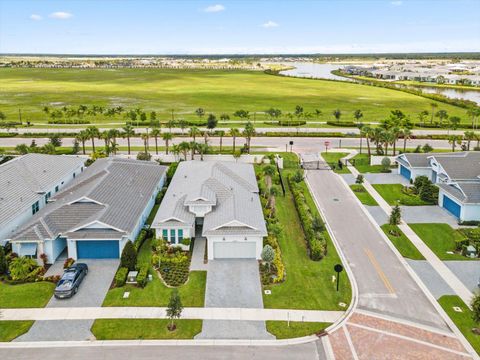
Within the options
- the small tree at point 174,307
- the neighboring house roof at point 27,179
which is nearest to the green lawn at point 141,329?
the small tree at point 174,307

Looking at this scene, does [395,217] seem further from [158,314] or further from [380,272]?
[158,314]

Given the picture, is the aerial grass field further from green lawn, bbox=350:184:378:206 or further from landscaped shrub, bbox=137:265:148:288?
landscaped shrub, bbox=137:265:148:288

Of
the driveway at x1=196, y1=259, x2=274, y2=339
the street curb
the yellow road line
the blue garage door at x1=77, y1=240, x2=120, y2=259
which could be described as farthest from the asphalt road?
the blue garage door at x1=77, y1=240, x2=120, y2=259

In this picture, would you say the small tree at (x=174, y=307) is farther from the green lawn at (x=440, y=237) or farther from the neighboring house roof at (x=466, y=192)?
the neighboring house roof at (x=466, y=192)

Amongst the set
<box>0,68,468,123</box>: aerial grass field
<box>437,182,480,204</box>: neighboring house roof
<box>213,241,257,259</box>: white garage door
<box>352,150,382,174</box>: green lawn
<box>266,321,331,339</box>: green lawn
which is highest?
<box>0,68,468,123</box>: aerial grass field

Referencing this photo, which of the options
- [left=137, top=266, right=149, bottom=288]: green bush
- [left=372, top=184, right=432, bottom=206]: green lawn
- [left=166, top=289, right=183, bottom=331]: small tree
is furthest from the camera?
[left=372, top=184, right=432, bottom=206]: green lawn

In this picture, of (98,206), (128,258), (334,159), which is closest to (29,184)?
(98,206)
